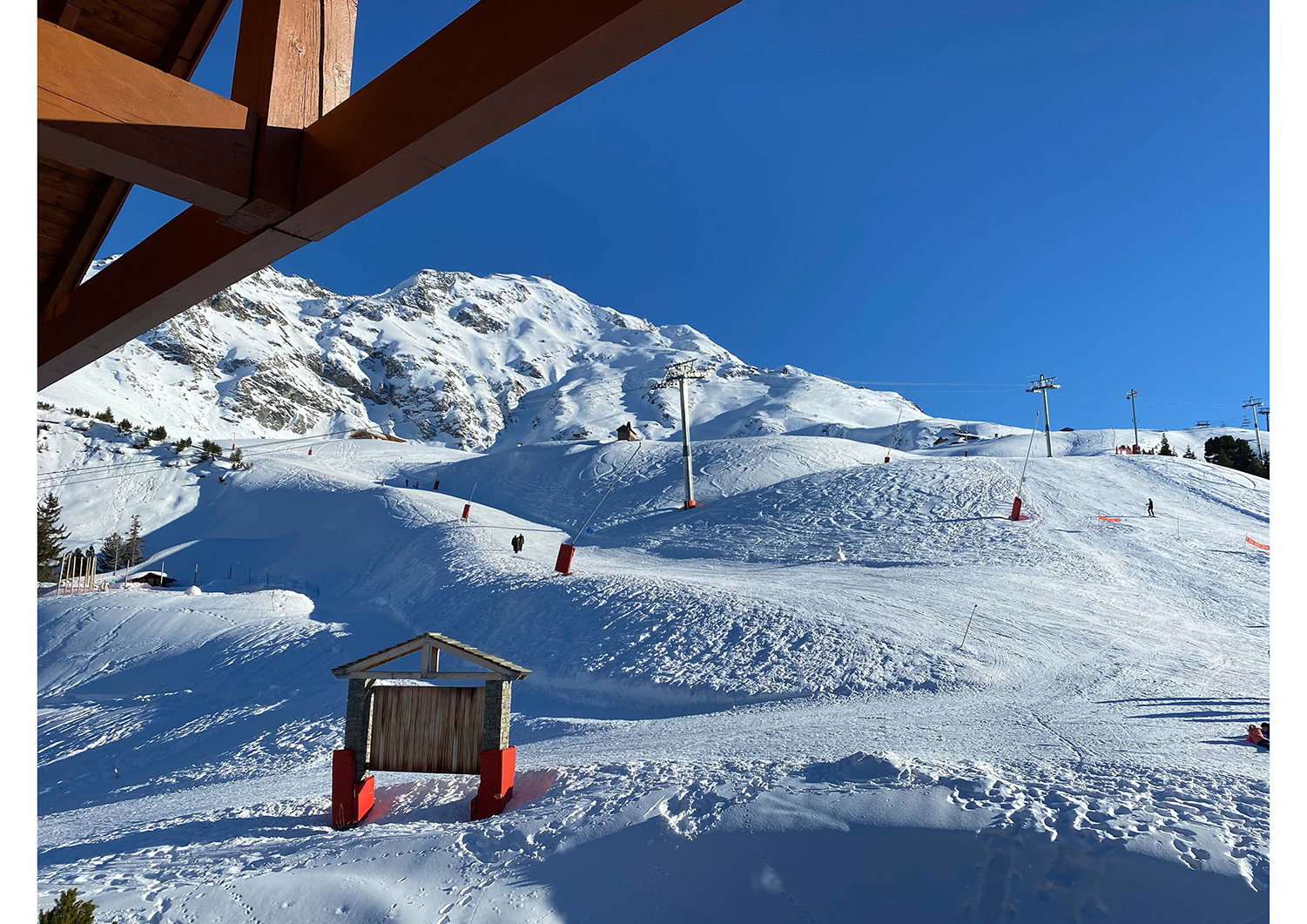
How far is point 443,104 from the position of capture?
75.2 inches

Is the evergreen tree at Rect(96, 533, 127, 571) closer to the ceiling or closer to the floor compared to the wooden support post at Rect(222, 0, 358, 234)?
closer to the floor

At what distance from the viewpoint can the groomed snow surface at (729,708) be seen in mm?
5395

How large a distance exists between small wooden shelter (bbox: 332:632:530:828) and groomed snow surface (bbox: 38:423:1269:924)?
0.49m

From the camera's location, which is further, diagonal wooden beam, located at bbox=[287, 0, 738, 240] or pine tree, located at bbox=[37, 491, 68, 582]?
pine tree, located at bbox=[37, 491, 68, 582]

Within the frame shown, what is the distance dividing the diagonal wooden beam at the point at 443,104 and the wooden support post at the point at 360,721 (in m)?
7.33

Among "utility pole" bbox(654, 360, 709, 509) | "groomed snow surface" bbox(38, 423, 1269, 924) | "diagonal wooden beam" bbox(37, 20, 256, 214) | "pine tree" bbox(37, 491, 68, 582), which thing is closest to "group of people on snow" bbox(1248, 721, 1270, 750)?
"groomed snow surface" bbox(38, 423, 1269, 924)

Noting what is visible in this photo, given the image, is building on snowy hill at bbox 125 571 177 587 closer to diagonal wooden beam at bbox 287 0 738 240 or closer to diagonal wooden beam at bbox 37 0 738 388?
diagonal wooden beam at bbox 37 0 738 388

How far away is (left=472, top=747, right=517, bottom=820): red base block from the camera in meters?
8.09

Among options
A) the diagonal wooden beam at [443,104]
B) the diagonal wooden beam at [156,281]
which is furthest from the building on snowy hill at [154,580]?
the diagonal wooden beam at [443,104]

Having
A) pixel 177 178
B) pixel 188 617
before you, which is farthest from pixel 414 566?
pixel 177 178

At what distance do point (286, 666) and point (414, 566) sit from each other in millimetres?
7674

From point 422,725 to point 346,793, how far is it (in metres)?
1.06

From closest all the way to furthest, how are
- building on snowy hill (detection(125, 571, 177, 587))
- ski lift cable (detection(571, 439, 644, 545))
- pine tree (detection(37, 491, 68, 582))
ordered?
1. building on snowy hill (detection(125, 571, 177, 587))
2. pine tree (detection(37, 491, 68, 582))
3. ski lift cable (detection(571, 439, 644, 545))

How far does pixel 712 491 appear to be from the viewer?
1422 inches
